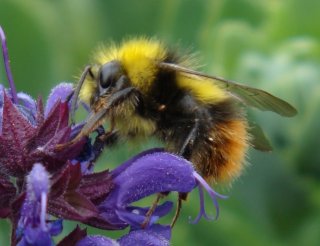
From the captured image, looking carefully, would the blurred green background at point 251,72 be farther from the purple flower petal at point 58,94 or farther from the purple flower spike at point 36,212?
the purple flower spike at point 36,212

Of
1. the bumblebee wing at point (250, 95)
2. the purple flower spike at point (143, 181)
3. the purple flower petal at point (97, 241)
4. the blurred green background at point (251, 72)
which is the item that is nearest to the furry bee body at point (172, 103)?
the bumblebee wing at point (250, 95)

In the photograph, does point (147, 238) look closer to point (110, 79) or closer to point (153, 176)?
point (153, 176)

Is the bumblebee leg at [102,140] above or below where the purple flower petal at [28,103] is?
below

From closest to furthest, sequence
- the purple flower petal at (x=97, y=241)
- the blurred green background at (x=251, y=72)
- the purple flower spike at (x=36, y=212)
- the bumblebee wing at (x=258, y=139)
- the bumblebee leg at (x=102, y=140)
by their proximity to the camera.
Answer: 1. the purple flower spike at (x=36, y=212)
2. the purple flower petal at (x=97, y=241)
3. the bumblebee leg at (x=102, y=140)
4. the bumblebee wing at (x=258, y=139)
5. the blurred green background at (x=251, y=72)

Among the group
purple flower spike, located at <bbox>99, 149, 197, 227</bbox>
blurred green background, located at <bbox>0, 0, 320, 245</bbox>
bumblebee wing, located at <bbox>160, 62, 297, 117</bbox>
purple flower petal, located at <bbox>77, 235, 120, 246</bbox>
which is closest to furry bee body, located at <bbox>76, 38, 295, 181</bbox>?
bumblebee wing, located at <bbox>160, 62, 297, 117</bbox>

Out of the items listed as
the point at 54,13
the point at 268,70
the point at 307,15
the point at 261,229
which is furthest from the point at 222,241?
the point at 54,13

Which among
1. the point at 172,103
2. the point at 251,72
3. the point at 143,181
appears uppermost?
the point at 172,103

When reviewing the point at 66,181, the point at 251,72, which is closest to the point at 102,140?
the point at 66,181
